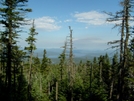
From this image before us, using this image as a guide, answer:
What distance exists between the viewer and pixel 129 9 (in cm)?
1702

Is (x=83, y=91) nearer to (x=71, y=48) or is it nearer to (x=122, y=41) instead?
(x=71, y=48)

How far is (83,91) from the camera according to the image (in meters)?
33.2

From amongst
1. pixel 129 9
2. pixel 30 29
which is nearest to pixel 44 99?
pixel 30 29

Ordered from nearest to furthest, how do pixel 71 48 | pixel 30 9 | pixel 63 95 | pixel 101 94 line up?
pixel 30 9, pixel 71 48, pixel 101 94, pixel 63 95

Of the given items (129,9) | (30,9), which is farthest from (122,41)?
(30,9)

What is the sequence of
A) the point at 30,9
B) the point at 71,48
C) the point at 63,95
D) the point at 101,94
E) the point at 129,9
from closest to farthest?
the point at 129,9 → the point at 30,9 → the point at 71,48 → the point at 101,94 → the point at 63,95

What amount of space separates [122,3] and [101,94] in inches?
728

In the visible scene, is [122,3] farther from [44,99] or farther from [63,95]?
[44,99]

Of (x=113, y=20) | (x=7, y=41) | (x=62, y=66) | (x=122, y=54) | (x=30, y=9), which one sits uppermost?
(x=30, y=9)

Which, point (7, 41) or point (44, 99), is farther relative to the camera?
point (44, 99)

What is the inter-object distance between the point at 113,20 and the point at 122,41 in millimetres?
2112

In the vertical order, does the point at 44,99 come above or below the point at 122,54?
below

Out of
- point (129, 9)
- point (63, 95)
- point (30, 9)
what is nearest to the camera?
point (129, 9)

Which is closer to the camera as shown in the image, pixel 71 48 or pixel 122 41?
pixel 122 41
